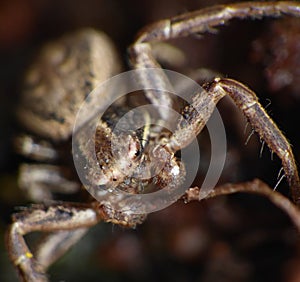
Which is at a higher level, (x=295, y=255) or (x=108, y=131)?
(x=108, y=131)

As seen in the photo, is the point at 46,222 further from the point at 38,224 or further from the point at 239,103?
the point at 239,103

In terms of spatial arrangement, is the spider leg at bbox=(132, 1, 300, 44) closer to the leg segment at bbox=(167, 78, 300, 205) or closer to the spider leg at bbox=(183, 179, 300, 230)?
the leg segment at bbox=(167, 78, 300, 205)

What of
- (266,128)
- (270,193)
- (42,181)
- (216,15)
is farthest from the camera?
(42,181)

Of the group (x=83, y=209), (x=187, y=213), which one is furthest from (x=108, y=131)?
(x=187, y=213)

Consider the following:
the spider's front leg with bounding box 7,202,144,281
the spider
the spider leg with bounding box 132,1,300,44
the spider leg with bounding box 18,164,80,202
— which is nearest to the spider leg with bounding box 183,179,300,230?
the spider

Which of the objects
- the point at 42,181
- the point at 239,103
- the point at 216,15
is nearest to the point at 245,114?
the point at 239,103

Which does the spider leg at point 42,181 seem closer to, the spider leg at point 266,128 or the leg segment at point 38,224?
the leg segment at point 38,224

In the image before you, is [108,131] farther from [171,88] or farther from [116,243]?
[116,243]
